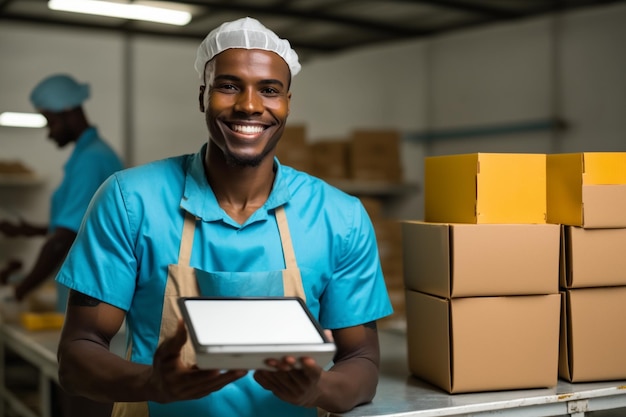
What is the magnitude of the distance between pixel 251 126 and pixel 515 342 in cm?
80

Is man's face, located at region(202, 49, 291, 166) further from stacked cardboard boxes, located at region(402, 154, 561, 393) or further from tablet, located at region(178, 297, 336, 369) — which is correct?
stacked cardboard boxes, located at region(402, 154, 561, 393)

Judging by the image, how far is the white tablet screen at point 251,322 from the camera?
1.06m

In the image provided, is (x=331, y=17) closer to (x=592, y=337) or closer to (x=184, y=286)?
(x=592, y=337)

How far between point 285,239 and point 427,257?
42 cm

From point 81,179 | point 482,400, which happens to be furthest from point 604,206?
point 81,179

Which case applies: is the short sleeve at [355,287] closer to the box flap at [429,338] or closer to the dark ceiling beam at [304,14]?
the box flap at [429,338]

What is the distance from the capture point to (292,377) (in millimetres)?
1150

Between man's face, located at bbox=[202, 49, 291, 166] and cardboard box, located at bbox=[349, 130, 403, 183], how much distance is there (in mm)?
3573

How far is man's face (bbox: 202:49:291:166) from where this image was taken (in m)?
1.41

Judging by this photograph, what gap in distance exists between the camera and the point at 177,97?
16.8 feet

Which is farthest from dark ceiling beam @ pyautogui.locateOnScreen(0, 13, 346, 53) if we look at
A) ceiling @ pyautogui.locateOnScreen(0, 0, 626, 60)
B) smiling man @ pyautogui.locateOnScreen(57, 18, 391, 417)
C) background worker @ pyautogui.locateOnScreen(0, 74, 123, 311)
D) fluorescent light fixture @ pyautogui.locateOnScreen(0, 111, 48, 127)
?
smiling man @ pyautogui.locateOnScreen(57, 18, 391, 417)

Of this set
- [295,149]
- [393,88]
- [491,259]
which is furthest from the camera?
[393,88]

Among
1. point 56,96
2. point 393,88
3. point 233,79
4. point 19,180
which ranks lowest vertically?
point 19,180

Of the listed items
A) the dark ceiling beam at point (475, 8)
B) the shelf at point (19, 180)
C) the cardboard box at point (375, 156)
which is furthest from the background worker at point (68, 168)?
the dark ceiling beam at point (475, 8)
